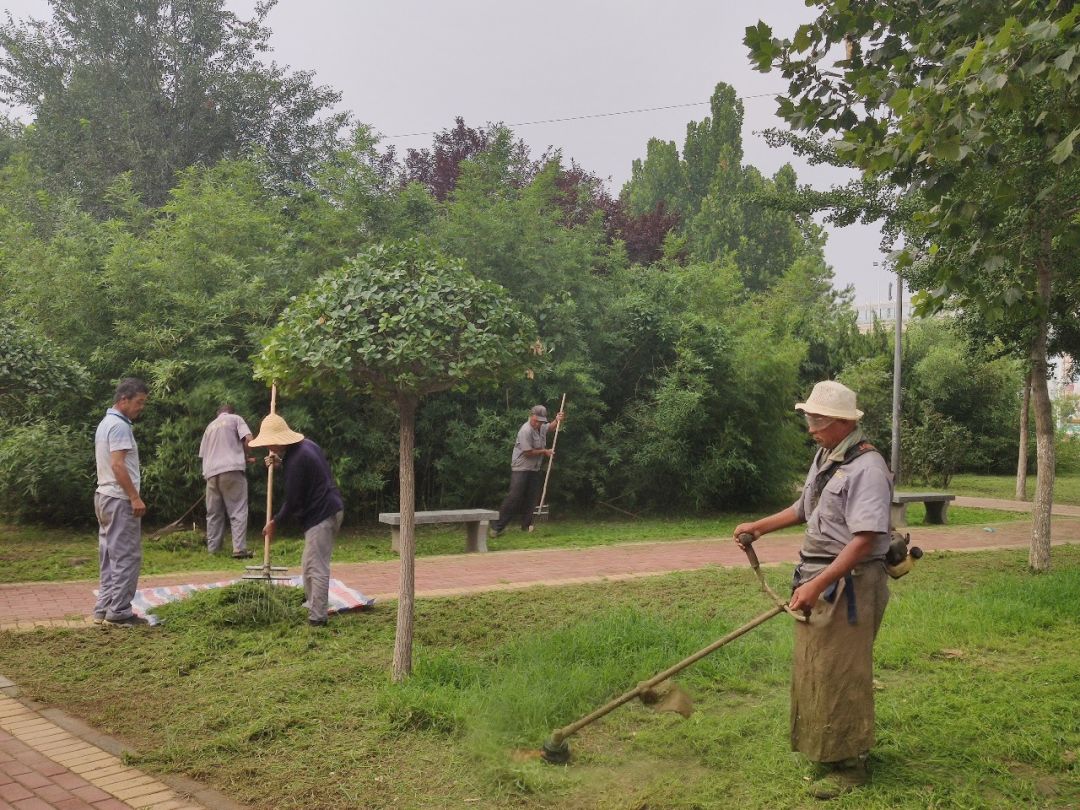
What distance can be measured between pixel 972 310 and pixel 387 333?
7939mm

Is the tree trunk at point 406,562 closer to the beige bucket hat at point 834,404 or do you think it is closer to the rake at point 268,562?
the rake at point 268,562

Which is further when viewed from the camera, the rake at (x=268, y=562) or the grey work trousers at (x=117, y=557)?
the rake at (x=268, y=562)

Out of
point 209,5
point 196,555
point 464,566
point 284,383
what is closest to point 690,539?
point 464,566

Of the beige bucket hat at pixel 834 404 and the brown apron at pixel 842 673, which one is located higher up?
the beige bucket hat at pixel 834 404

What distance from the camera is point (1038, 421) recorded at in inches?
381

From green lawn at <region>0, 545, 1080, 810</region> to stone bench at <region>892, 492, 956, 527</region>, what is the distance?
20.9ft

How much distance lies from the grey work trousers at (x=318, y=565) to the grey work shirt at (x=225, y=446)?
161 inches

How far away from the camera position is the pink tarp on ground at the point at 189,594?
24.1 ft

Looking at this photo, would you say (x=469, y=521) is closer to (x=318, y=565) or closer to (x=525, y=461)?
(x=525, y=461)

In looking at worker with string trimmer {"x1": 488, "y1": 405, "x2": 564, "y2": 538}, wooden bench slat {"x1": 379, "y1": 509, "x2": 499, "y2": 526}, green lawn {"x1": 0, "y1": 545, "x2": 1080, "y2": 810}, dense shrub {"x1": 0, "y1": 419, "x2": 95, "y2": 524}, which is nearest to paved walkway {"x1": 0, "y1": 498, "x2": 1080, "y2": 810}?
green lawn {"x1": 0, "y1": 545, "x2": 1080, "y2": 810}

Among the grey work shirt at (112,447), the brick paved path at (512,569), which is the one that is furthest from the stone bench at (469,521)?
the grey work shirt at (112,447)

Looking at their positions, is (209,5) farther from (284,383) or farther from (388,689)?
(388,689)

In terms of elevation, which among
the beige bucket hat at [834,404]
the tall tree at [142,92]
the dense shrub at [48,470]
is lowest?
the dense shrub at [48,470]

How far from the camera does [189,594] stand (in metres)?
7.79
